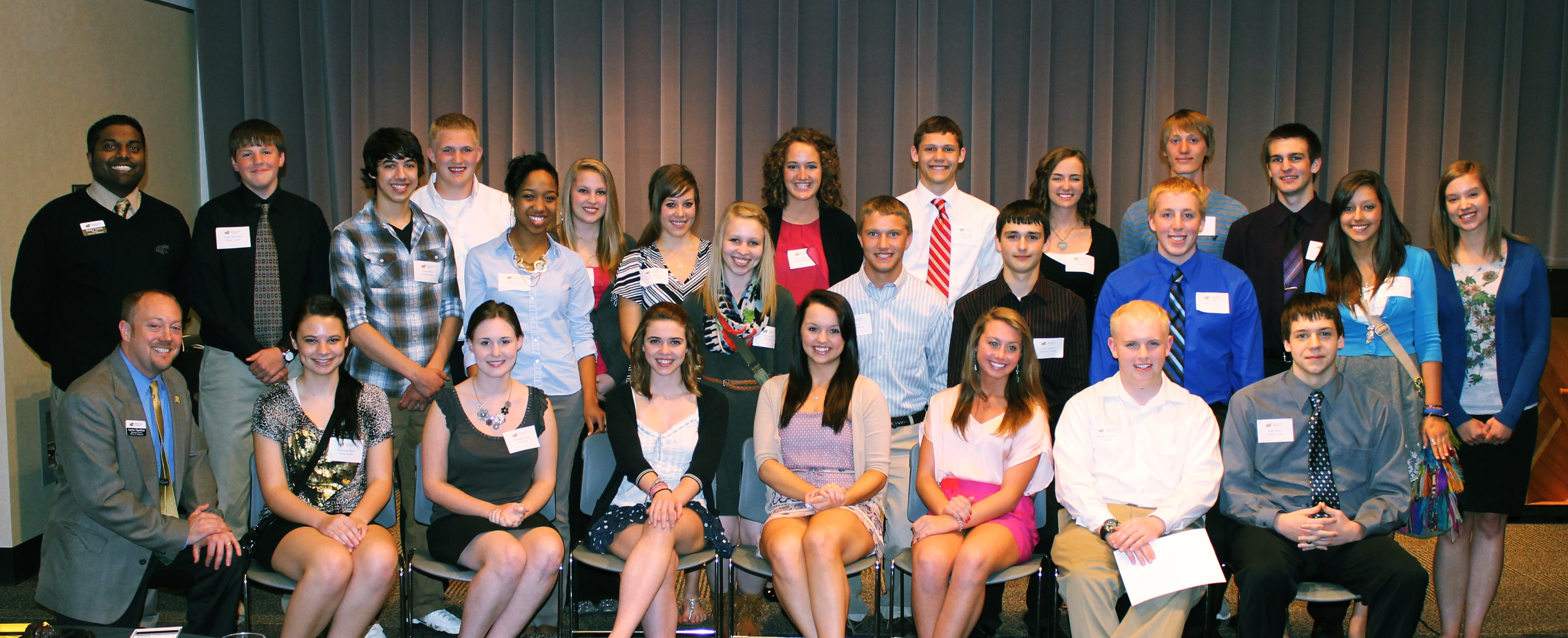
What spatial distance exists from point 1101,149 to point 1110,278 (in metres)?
2.03

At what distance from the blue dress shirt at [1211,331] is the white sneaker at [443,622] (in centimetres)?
240

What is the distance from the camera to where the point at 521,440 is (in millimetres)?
3098

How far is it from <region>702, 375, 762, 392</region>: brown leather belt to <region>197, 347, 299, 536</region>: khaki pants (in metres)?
1.55

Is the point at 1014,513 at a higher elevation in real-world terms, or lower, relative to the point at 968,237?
lower

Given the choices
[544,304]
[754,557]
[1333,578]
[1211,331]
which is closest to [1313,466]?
[1333,578]

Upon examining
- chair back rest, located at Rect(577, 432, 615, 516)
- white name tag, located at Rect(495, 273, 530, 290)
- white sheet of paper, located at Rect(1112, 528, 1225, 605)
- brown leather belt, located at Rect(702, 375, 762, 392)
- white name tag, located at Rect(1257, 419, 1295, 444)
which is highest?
white name tag, located at Rect(495, 273, 530, 290)

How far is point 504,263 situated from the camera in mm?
3486

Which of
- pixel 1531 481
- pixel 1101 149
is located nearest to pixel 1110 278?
pixel 1101 149

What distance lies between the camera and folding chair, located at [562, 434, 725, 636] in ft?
9.78

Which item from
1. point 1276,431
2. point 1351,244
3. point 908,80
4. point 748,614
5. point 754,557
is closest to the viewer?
point 1276,431

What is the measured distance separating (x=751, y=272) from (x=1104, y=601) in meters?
1.57

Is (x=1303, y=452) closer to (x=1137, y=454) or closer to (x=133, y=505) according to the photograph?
(x=1137, y=454)

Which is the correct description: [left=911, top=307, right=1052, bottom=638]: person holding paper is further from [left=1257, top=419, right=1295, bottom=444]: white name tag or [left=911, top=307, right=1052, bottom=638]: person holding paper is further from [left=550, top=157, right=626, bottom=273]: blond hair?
[left=550, top=157, right=626, bottom=273]: blond hair

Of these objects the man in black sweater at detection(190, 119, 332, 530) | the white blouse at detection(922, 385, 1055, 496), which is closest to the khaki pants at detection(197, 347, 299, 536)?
the man in black sweater at detection(190, 119, 332, 530)
